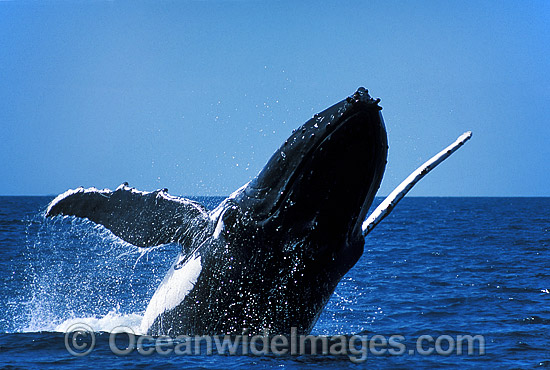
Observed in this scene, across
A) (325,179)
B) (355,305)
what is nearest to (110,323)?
(355,305)

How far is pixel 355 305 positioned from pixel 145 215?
7.52 metres

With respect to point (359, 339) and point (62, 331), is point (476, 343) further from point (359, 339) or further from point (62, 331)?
point (62, 331)

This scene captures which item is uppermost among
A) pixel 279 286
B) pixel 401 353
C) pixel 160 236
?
pixel 160 236

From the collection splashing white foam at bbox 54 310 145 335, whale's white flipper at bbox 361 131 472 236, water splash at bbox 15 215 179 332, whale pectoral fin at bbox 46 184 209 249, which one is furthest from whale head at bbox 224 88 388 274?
splashing white foam at bbox 54 310 145 335

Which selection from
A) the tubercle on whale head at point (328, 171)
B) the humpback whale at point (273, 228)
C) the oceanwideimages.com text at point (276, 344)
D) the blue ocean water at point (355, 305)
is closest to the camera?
the tubercle on whale head at point (328, 171)

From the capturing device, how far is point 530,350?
9.62 meters

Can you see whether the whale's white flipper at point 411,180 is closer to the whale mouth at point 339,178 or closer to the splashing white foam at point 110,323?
the whale mouth at point 339,178

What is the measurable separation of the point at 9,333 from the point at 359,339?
16.7ft

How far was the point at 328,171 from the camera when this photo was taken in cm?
662

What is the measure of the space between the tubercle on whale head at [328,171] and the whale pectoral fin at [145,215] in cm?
107

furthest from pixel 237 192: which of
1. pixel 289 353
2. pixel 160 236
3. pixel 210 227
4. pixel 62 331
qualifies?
pixel 62 331

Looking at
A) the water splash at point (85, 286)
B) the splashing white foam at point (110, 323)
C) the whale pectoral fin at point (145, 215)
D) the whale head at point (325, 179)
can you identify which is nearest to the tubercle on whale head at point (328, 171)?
the whale head at point (325, 179)

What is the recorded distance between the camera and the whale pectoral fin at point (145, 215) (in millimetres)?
7801

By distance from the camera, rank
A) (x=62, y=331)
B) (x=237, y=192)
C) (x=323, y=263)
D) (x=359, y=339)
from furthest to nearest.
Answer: (x=62, y=331) < (x=359, y=339) < (x=237, y=192) < (x=323, y=263)
